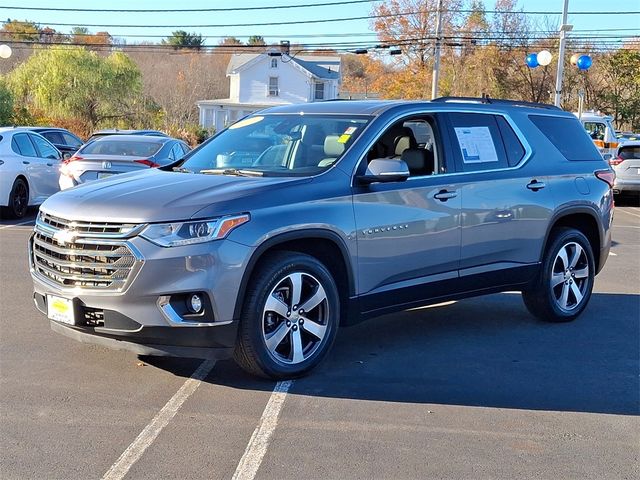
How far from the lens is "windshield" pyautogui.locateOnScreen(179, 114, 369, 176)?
5.87 meters

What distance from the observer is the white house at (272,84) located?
58.1 meters

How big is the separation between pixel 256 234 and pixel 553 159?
343 cm

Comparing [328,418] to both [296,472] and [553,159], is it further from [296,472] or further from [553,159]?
[553,159]

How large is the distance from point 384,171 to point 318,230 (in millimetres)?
678

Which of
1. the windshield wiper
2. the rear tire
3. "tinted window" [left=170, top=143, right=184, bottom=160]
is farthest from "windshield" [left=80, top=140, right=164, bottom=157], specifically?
the windshield wiper

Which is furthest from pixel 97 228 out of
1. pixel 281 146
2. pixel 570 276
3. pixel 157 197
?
pixel 570 276

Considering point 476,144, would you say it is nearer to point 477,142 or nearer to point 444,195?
point 477,142

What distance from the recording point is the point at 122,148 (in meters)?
13.6

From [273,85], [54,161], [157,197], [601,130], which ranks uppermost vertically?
[273,85]

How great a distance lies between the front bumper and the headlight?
4 centimetres

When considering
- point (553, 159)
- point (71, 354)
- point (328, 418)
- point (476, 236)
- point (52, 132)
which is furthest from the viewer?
point (52, 132)

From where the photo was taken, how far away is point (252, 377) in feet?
17.9

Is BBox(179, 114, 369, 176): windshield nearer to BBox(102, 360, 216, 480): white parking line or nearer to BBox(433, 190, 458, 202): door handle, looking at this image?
BBox(433, 190, 458, 202): door handle

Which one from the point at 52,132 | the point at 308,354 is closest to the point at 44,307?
the point at 308,354
